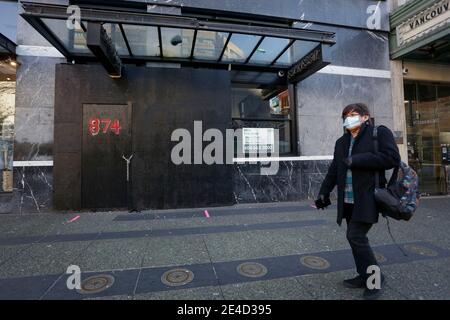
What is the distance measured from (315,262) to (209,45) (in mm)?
6125

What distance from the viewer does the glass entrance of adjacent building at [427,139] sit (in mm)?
8766

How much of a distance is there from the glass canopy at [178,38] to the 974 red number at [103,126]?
72.4 inches

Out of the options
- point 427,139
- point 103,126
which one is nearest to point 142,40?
point 103,126

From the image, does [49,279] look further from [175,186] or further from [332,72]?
[332,72]

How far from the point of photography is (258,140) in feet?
24.9

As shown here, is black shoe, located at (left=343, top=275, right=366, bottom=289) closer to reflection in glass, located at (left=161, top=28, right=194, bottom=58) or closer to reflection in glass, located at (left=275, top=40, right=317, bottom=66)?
reflection in glass, located at (left=275, top=40, right=317, bottom=66)

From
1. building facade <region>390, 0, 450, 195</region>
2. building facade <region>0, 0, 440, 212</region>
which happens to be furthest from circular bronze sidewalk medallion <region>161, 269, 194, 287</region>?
building facade <region>390, 0, 450, 195</region>

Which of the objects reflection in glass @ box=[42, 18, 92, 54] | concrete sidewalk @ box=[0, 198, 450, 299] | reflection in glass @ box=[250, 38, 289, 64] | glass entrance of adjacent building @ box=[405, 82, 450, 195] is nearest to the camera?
concrete sidewalk @ box=[0, 198, 450, 299]

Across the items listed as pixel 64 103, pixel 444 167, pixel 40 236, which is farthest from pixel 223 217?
pixel 444 167

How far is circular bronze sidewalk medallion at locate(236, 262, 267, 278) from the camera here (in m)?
3.14

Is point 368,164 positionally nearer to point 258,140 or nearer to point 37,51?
point 258,140

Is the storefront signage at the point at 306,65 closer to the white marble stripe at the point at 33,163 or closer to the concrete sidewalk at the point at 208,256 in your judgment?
the concrete sidewalk at the point at 208,256

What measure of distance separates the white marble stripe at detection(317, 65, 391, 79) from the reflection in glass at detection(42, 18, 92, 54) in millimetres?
6956

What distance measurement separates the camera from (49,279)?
3.04 meters
